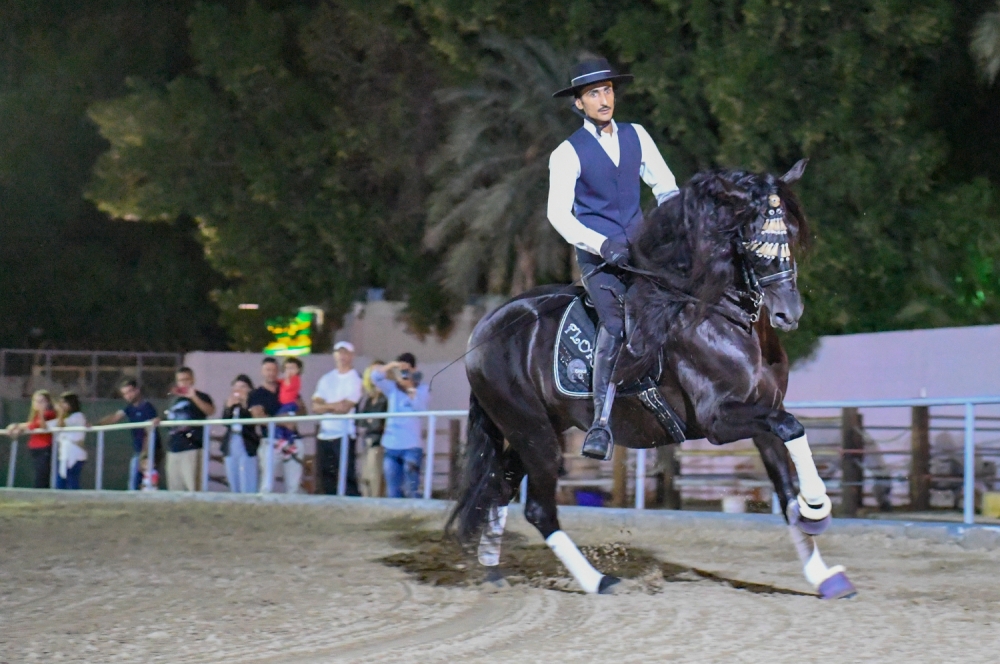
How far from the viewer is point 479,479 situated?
7.88 meters

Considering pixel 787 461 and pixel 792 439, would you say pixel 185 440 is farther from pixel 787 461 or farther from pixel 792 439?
pixel 792 439

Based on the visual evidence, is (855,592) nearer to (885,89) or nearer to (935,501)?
(935,501)

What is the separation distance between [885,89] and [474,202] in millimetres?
7240

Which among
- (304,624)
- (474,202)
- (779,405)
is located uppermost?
(474,202)

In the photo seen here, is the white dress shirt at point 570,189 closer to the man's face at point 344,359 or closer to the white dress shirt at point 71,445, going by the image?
the man's face at point 344,359

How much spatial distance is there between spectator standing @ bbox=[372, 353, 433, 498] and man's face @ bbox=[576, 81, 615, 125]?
6520 millimetres

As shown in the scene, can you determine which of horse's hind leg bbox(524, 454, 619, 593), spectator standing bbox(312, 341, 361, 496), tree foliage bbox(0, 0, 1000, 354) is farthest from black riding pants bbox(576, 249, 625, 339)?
spectator standing bbox(312, 341, 361, 496)

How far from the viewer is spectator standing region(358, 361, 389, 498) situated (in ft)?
44.9

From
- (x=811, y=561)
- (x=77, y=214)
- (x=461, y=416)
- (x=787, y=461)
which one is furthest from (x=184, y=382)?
(x=77, y=214)

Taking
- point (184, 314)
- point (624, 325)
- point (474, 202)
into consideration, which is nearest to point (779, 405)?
point (624, 325)

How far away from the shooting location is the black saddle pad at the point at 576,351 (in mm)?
7293

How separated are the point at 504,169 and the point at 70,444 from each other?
878 cm

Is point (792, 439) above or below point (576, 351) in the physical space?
below

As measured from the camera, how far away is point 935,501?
12969mm
